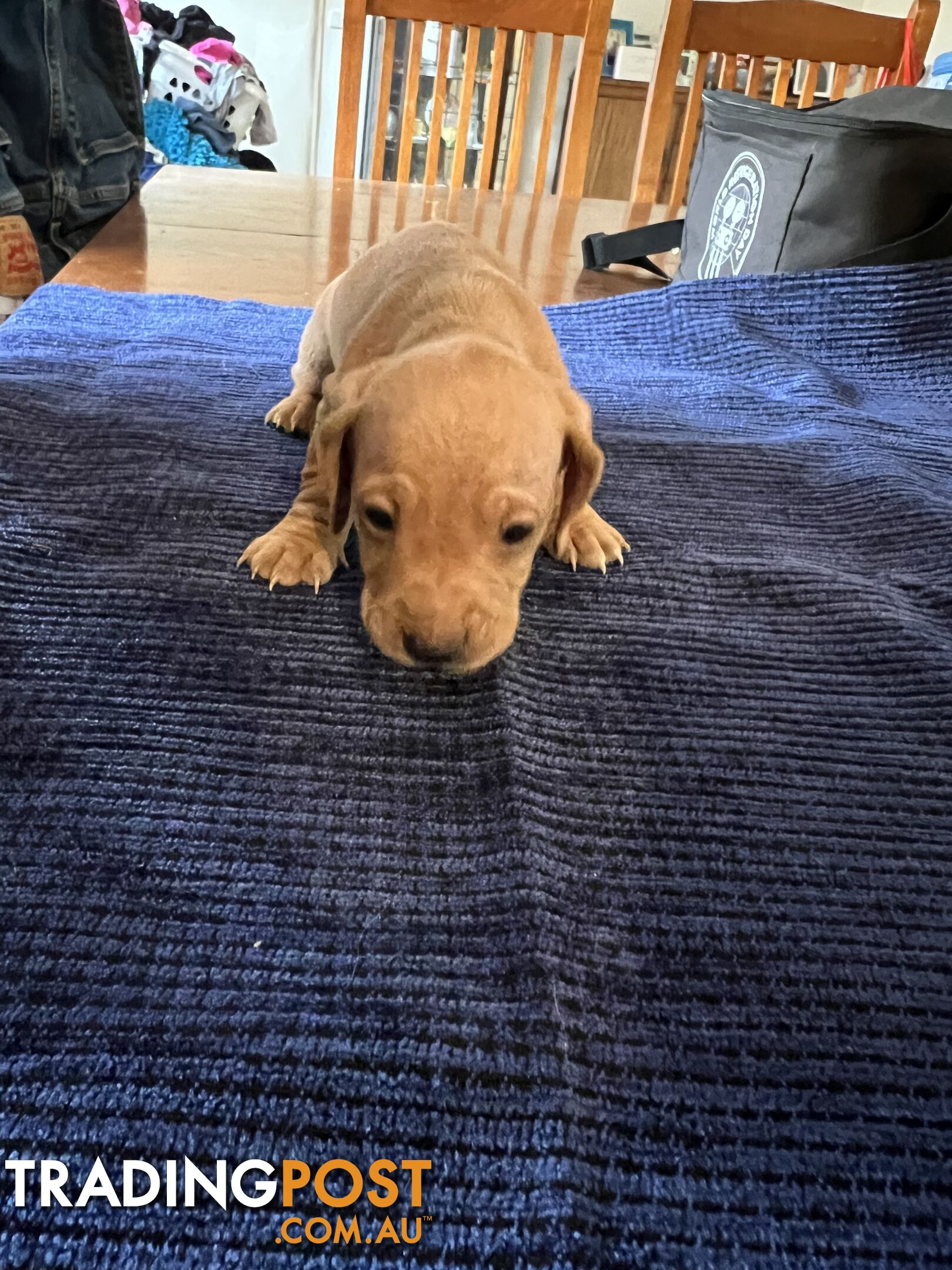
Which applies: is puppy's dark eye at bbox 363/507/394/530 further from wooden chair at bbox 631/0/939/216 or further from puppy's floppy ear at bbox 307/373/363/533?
wooden chair at bbox 631/0/939/216

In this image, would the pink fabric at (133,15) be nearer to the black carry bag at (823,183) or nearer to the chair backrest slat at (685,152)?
the chair backrest slat at (685,152)

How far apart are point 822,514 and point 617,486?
0.92ft

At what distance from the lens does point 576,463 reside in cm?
104

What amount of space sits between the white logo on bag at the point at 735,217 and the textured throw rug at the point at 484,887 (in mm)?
809

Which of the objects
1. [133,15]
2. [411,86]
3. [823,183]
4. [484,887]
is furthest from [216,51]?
[484,887]

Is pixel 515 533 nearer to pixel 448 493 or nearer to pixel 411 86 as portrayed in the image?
pixel 448 493

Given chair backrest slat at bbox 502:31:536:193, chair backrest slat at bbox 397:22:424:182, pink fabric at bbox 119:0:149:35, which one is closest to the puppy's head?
chair backrest slat at bbox 397:22:424:182

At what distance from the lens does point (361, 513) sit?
93 centimetres

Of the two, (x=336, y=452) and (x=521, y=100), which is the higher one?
(x=521, y=100)

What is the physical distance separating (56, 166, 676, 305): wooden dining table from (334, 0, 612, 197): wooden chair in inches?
6.5

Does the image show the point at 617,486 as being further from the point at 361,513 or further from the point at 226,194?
the point at 226,194

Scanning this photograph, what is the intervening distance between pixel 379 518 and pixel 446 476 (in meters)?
0.09

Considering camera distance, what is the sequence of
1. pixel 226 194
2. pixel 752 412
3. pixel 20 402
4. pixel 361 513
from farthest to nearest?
pixel 226 194 → pixel 752 412 → pixel 20 402 → pixel 361 513

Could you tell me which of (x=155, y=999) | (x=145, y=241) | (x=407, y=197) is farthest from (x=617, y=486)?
(x=407, y=197)
